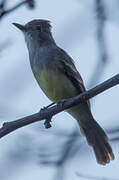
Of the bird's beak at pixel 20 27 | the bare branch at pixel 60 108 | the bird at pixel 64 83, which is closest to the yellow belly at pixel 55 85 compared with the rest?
the bird at pixel 64 83

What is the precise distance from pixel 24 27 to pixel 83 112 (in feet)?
5.36

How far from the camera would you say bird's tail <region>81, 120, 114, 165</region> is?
612cm

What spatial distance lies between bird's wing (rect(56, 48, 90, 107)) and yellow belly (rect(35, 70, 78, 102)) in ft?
0.23

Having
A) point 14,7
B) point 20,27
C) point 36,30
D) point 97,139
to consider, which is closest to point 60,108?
point 14,7

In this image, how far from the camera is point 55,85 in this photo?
614cm

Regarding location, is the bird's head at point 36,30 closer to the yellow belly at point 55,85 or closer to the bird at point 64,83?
the bird at point 64,83

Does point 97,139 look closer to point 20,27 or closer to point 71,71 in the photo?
point 71,71

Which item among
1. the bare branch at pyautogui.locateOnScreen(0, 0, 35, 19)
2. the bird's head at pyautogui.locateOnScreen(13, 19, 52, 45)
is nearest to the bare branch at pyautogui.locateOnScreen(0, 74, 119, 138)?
the bare branch at pyautogui.locateOnScreen(0, 0, 35, 19)

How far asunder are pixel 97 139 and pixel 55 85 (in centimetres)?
99

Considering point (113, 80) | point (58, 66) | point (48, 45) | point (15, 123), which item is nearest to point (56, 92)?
point (58, 66)

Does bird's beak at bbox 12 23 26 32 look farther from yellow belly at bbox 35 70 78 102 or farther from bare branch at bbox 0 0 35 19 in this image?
bare branch at bbox 0 0 35 19

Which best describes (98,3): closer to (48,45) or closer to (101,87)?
(101,87)

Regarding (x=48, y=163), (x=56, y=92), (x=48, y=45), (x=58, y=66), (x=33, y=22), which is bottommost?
(x=48, y=163)

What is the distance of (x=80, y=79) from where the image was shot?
6480 millimetres
